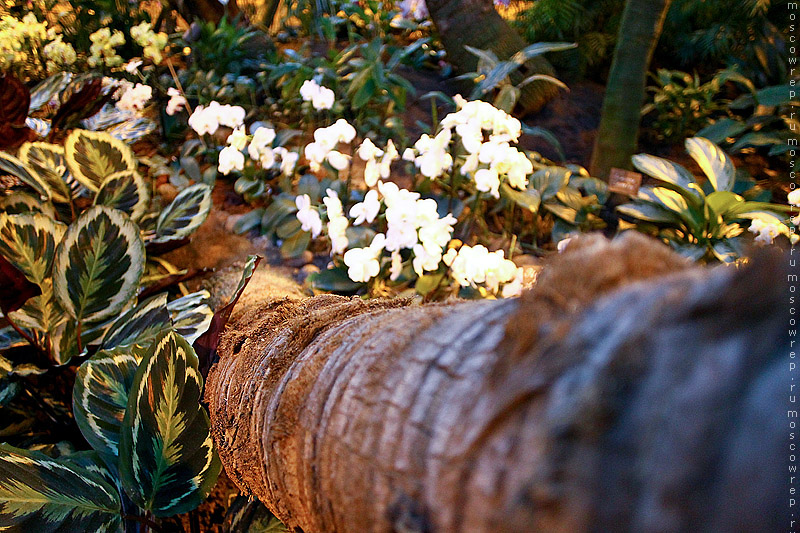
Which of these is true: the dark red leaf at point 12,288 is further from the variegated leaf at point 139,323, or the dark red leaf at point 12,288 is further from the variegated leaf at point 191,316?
the variegated leaf at point 191,316

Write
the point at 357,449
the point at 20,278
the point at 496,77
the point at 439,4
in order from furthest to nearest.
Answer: the point at 439,4 < the point at 496,77 < the point at 20,278 < the point at 357,449

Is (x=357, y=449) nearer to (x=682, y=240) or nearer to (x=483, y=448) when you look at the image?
(x=483, y=448)

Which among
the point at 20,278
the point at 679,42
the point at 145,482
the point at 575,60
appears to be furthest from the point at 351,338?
the point at 679,42

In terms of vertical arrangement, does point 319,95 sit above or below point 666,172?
below

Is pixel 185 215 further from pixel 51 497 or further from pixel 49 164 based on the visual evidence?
pixel 51 497

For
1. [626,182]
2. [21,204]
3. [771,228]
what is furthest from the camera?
[626,182]

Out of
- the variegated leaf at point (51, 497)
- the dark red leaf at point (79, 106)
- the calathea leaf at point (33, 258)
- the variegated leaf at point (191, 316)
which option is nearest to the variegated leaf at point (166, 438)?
the variegated leaf at point (51, 497)

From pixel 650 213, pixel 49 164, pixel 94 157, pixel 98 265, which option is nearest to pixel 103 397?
pixel 98 265
